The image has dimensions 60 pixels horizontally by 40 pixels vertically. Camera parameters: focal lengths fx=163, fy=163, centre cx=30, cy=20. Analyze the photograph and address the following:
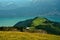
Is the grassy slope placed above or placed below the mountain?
below

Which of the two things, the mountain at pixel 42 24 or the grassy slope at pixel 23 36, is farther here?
the mountain at pixel 42 24

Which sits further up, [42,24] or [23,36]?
[42,24]

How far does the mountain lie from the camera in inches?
199

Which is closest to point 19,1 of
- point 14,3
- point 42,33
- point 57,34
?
point 14,3

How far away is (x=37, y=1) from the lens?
17.3ft

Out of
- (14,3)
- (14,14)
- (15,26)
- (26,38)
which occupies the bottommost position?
(26,38)

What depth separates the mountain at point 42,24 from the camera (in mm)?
5055

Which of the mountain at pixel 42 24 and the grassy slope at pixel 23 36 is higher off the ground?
the mountain at pixel 42 24

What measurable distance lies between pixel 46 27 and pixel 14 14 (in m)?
1.10

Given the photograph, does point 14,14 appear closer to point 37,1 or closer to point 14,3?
point 14,3

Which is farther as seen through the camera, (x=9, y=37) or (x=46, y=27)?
(x=46, y=27)

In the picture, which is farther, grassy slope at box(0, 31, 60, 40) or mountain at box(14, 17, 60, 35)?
mountain at box(14, 17, 60, 35)

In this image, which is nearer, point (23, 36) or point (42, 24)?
point (23, 36)

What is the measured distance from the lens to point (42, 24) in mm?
5113
